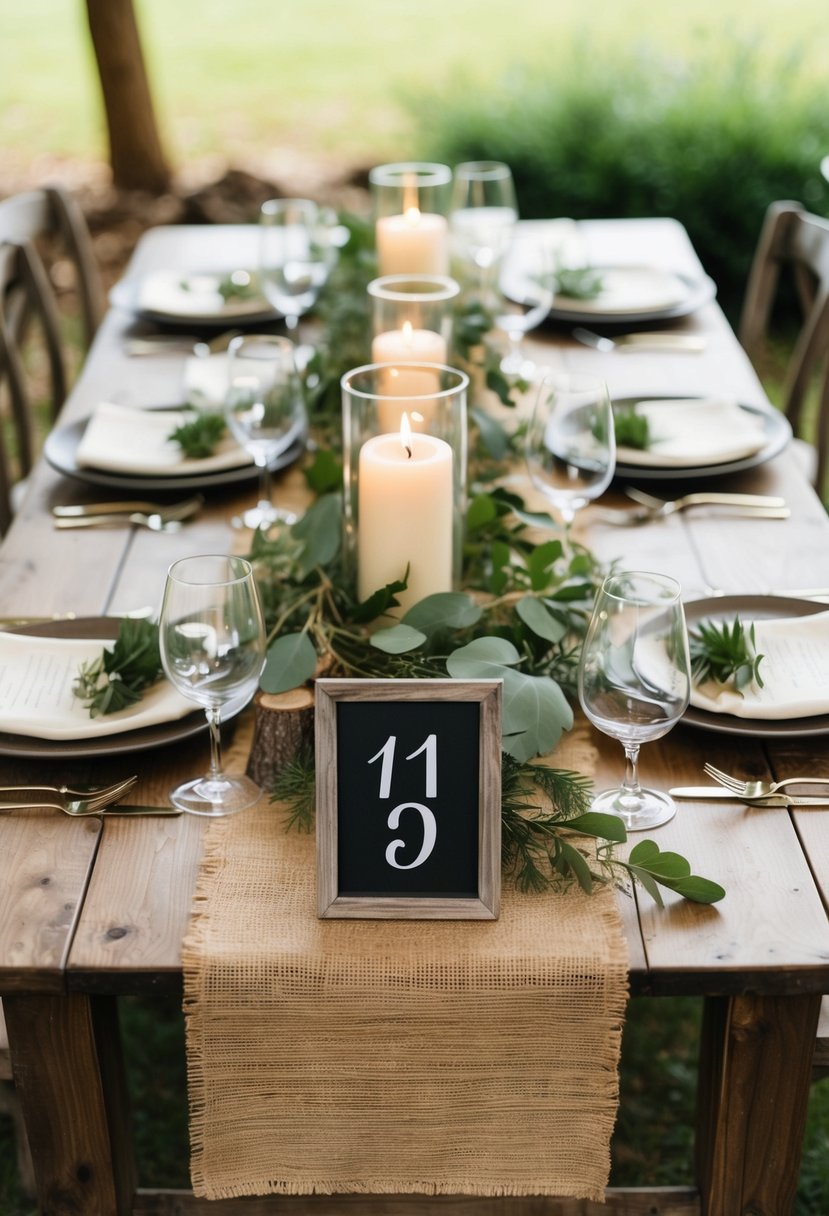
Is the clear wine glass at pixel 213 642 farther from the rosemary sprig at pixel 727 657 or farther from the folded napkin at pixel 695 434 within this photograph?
the folded napkin at pixel 695 434

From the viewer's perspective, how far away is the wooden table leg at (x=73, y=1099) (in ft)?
3.68

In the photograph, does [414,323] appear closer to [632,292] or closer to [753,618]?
[753,618]

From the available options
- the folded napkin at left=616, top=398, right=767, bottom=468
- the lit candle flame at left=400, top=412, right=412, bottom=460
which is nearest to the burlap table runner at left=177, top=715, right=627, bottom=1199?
the lit candle flame at left=400, top=412, right=412, bottom=460

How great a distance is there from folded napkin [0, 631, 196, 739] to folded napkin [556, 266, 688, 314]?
125cm

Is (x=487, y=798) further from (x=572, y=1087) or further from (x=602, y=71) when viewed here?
(x=602, y=71)

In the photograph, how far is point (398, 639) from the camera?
46.2 inches

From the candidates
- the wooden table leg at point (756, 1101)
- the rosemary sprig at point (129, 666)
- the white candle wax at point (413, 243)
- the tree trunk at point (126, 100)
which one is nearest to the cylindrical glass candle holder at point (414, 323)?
the white candle wax at point (413, 243)

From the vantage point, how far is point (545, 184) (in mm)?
4711

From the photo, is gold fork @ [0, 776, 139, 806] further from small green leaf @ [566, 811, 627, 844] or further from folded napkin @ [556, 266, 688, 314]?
folded napkin @ [556, 266, 688, 314]

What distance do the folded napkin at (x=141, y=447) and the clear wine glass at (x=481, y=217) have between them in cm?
50

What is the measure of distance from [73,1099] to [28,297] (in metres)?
1.73

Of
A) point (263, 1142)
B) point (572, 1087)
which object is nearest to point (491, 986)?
point (572, 1087)

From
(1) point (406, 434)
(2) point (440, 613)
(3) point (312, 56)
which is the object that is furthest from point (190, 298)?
(3) point (312, 56)

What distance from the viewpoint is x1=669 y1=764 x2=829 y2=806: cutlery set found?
1.17 m
